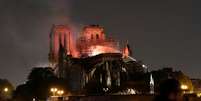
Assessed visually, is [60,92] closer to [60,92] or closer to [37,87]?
[60,92]

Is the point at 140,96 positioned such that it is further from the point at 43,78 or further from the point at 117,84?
the point at 43,78

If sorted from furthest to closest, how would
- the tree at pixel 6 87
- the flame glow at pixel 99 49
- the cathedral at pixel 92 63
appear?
the flame glow at pixel 99 49
the tree at pixel 6 87
the cathedral at pixel 92 63

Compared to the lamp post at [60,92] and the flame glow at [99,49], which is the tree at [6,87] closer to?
the flame glow at [99,49]

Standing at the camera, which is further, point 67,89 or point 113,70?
point 67,89

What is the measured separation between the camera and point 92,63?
289ft

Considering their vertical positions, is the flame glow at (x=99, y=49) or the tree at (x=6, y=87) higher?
the flame glow at (x=99, y=49)

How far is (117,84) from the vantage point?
82000mm

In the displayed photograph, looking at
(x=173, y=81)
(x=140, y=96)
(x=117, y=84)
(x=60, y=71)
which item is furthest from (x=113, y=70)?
(x=173, y=81)

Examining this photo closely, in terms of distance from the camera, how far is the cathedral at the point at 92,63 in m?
81.9

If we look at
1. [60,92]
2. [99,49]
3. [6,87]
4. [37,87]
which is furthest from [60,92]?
[99,49]

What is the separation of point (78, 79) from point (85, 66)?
850 cm

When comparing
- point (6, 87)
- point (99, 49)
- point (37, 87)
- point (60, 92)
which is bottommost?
point (6, 87)

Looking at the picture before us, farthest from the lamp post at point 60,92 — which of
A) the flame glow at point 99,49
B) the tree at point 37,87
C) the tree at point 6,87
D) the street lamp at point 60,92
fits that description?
the flame glow at point 99,49

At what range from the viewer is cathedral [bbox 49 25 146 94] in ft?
269
